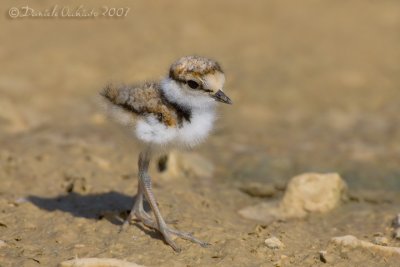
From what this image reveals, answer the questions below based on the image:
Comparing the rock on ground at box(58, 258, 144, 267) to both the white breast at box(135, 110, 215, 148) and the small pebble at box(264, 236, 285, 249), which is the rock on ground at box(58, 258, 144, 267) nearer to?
the white breast at box(135, 110, 215, 148)

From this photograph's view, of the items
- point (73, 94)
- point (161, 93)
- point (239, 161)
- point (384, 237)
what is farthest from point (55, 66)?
point (384, 237)

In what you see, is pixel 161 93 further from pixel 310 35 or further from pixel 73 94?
pixel 310 35

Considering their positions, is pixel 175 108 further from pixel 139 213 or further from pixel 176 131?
pixel 139 213

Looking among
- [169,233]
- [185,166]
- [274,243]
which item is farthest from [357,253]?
[185,166]

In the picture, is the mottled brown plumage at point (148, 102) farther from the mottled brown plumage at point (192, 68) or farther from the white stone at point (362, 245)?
the white stone at point (362, 245)

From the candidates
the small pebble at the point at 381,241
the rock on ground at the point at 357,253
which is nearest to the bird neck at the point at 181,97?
the rock on ground at the point at 357,253

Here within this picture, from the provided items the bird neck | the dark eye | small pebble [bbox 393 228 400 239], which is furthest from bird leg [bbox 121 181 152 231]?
small pebble [bbox 393 228 400 239]
